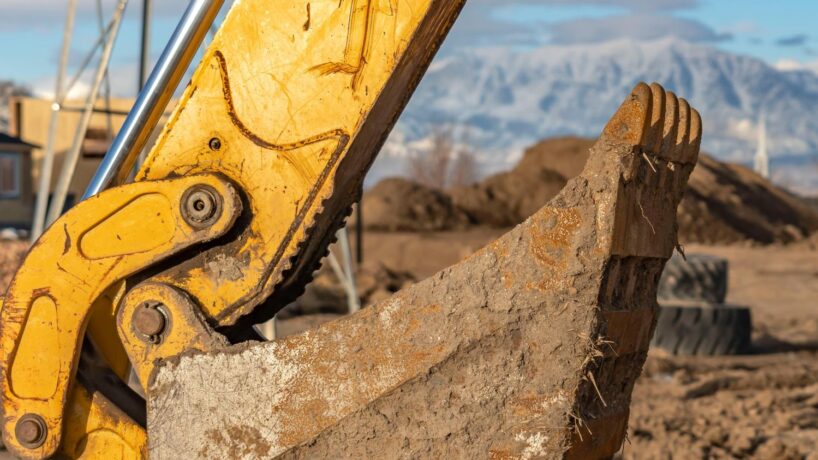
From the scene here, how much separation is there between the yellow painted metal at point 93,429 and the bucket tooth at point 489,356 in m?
0.23

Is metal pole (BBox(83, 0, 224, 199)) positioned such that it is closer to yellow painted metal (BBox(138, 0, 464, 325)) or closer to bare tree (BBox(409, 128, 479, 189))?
yellow painted metal (BBox(138, 0, 464, 325))

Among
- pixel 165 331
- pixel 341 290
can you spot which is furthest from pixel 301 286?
pixel 341 290

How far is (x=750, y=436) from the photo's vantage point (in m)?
6.02

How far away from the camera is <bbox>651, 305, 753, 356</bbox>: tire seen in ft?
31.4

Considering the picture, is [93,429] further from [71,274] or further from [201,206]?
[201,206]

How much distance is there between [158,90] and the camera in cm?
319

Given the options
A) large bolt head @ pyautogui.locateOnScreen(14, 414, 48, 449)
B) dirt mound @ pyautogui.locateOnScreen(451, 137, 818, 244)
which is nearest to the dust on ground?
large bolt head @ pyautogui.locateOnScreen(14, 414, 48, 449)

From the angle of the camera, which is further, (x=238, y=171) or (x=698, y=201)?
(x=698, y=201)

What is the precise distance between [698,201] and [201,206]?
2246cm

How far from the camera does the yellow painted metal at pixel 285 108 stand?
2.87 meters

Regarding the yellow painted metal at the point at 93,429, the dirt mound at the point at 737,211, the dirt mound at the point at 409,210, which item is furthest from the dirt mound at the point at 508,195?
the yellow painted metal at the point at 93,429

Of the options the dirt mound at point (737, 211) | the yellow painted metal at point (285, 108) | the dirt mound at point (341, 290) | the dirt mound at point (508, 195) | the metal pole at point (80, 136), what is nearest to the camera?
the yellow painted metal at point (285, 108)

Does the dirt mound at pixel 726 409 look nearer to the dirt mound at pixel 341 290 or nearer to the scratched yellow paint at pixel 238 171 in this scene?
the scratched yellow paint at pixel 238 171

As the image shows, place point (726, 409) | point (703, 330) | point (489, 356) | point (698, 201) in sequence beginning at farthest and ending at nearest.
Result: point (698, 201) → point (703, 330) → point (726, 409) → point (489, 356)
